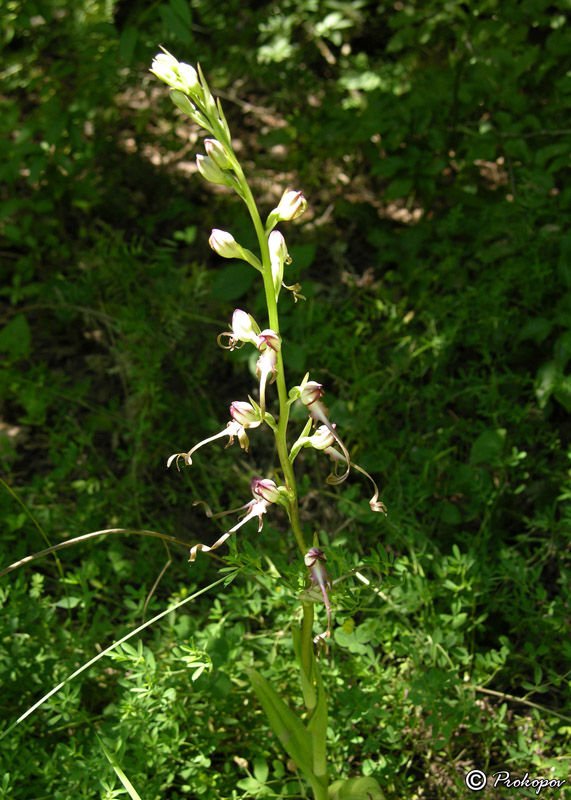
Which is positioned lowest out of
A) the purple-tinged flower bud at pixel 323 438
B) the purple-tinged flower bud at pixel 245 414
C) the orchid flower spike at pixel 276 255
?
the purple-tinged flower bud at pixel 323 438

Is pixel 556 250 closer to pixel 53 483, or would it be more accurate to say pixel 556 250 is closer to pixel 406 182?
pixel 406 182

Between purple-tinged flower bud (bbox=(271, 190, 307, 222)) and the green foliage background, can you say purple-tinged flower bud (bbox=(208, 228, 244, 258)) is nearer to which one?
purple-tinged flower bud (bbox=(271, 190, 307, 222))

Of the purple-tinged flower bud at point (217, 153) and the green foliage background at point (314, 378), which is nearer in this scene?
the purple-tinged flower bud at point (217, 153)

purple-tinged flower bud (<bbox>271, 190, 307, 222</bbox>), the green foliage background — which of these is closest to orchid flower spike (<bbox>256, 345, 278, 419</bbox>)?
purple-tinged flower bud (<bbox>271, 190, 307, 222</bbox>)

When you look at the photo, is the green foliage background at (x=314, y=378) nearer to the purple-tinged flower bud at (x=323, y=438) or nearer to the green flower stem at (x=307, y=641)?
the green flower stem at (x=307, y=641)

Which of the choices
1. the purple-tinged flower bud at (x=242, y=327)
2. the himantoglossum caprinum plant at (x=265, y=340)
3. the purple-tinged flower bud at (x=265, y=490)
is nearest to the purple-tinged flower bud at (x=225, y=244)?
the himantoglossum caprinum plant at (x=265, y=340)

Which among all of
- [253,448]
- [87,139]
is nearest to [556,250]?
[253,448]
